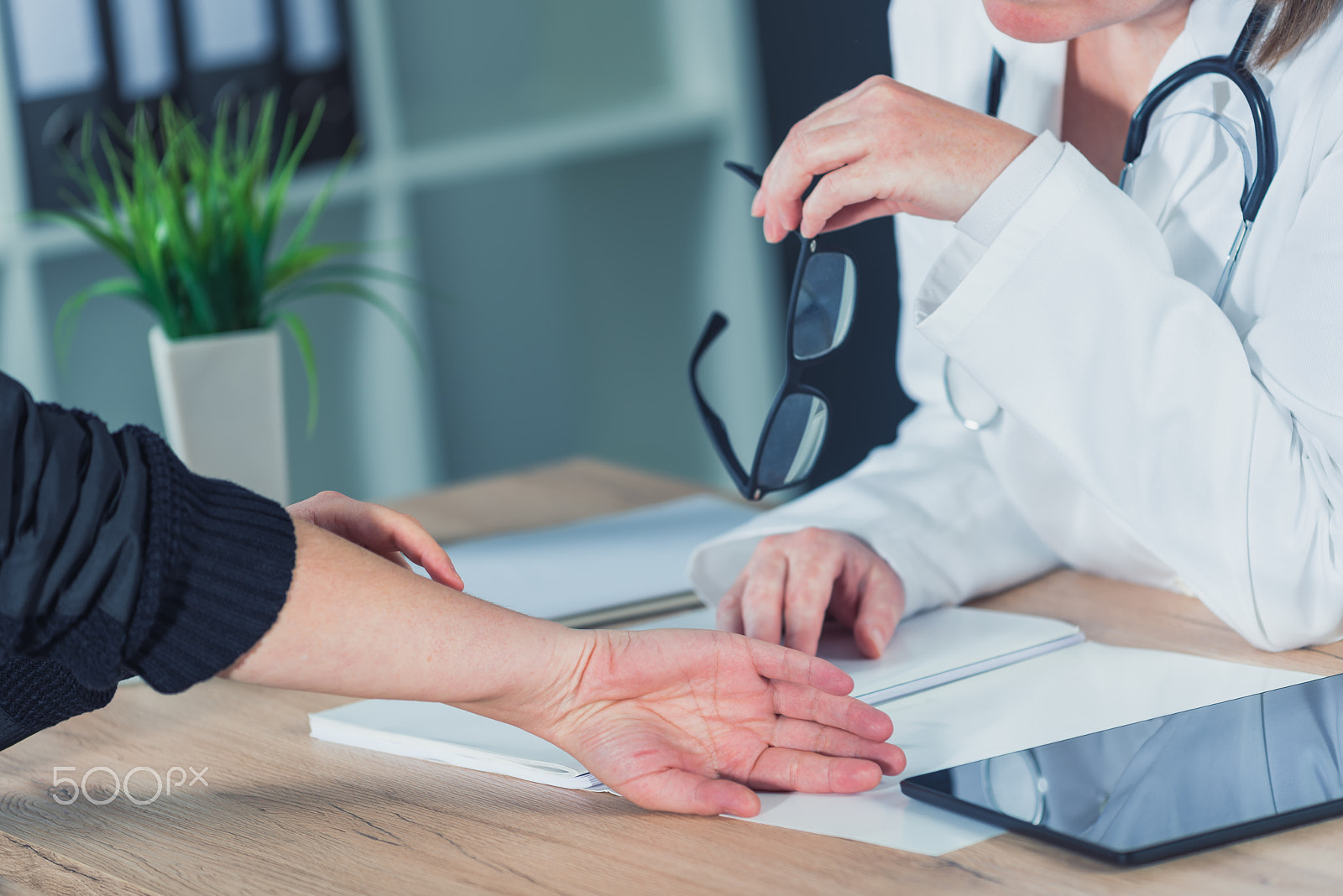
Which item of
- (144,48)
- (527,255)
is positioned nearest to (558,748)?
(144,48)

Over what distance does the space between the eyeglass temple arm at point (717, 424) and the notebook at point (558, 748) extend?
0.13 meters

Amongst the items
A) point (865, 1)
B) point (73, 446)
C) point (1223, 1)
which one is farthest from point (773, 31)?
point (73, 446)

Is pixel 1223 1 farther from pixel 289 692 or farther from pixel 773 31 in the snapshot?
pixel 773 31

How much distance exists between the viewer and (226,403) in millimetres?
1122

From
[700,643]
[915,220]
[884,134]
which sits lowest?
[700,643]

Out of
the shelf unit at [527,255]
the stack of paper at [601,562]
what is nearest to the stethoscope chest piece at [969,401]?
the stack of paper at [601,562]

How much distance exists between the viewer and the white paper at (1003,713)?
2.06 ft

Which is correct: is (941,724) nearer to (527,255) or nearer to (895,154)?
(895,154)

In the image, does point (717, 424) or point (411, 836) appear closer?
point (411, 836)

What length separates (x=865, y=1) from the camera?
154cm

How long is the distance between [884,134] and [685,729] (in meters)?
0.38

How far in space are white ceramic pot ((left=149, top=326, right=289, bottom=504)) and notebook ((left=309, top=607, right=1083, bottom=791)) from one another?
1.16 ft

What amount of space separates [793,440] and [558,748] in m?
0.31

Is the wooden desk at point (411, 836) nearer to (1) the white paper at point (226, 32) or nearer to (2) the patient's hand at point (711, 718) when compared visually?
(2) the patient's hand at point (711, 718)
